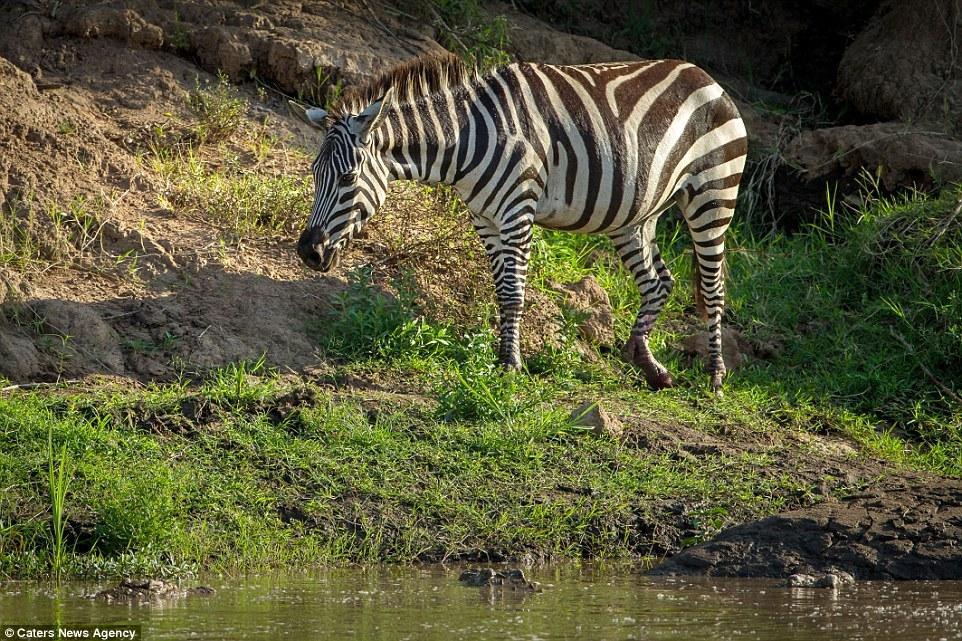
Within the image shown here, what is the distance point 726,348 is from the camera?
34.6ft

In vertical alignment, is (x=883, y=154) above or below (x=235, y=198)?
above

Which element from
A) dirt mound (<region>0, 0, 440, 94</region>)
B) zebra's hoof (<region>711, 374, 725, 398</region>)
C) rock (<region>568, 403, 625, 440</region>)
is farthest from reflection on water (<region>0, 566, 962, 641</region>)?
dirt mound (<region>0, 0, 440, 94</region>)

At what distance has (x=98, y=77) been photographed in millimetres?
11148

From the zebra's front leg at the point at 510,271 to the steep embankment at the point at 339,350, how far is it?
28 centimetres

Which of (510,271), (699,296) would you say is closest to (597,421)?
(510,271)

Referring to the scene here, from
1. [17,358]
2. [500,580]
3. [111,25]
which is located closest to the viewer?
[500,580]

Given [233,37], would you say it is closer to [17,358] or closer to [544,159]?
[544,159]

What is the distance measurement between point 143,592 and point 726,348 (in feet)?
Answer: 18.9

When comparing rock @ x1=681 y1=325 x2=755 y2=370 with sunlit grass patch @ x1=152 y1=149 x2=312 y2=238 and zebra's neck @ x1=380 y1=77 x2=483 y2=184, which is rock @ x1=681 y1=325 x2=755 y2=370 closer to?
zebra's neck @ x1=380 y1=77 x2=483 y2=184

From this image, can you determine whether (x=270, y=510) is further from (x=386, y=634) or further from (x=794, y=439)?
(x=794, y=439)

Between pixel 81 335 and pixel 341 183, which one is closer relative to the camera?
pixel 81 335

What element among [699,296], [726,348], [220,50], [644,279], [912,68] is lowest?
[726,348]

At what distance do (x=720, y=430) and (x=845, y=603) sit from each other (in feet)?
9.77

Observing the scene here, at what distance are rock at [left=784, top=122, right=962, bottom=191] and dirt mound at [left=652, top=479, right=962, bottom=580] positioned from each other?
5.69 meters
